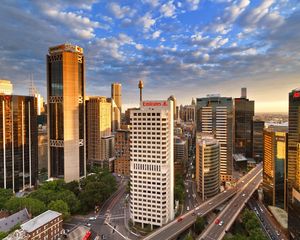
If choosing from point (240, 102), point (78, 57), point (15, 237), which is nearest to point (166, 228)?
point (15, 237)

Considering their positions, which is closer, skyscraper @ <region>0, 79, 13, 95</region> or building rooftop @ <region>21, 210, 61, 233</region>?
building rooftop @ <region>21, 210, 61, 233</region>

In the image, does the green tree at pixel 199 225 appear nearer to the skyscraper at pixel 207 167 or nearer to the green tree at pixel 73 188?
the skyscraper at pixel 207 167

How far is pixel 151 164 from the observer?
271 feet

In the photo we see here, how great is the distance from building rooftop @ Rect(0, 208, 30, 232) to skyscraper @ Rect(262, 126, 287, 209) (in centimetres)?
9799

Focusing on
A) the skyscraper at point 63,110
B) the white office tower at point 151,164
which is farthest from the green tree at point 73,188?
the white office tower at point 151,164

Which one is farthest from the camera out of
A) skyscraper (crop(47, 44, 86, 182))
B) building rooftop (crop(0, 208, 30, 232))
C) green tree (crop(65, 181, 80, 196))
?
skyscraper (crop(47, 44, 86, 182))

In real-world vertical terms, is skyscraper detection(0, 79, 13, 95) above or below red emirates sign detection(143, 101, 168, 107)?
above

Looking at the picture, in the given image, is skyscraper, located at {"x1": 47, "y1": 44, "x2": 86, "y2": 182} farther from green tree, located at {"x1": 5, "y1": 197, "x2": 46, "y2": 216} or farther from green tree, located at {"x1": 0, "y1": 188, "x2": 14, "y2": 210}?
green tree, located at {"x1": 5, "y1": 197, "x2": 46, "y2": 216}

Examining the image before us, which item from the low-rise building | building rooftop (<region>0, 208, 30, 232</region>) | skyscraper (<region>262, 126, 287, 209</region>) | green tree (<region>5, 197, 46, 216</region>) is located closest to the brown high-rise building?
green tree (<region>5, 197, 46, 216</region>)

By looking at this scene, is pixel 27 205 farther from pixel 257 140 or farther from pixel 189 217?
pixel 257 140

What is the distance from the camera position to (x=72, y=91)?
12838 cm

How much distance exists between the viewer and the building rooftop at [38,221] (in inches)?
2606

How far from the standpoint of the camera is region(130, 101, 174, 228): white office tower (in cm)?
8169

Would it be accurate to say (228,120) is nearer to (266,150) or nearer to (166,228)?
(266,150)
